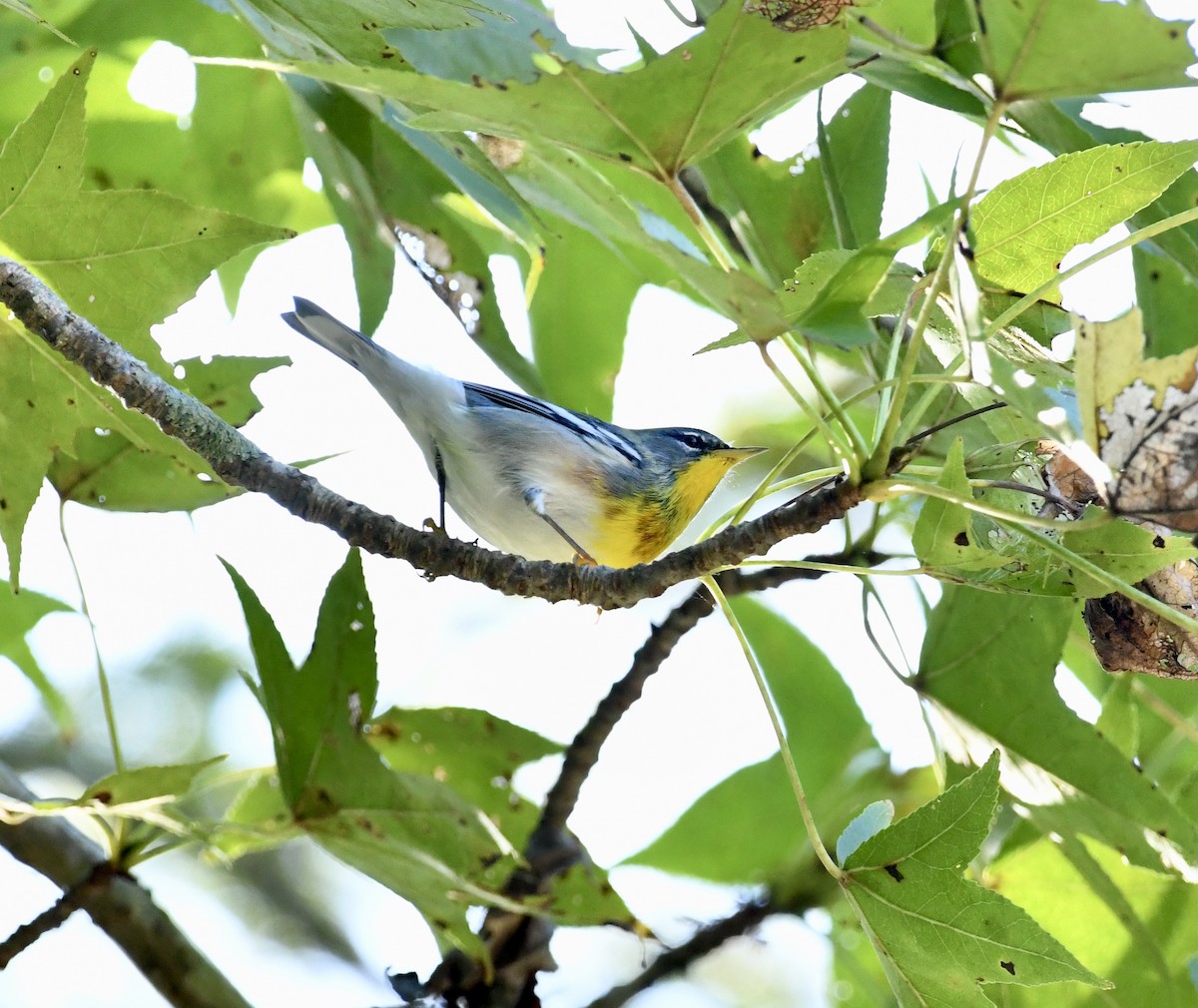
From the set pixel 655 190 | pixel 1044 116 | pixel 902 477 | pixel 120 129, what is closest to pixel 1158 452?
pixel 902 477

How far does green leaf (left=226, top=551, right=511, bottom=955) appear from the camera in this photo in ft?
5.49

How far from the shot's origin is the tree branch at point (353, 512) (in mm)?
1342

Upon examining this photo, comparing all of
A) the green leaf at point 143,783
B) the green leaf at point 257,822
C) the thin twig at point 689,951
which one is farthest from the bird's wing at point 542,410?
the green leaf at point 143,783

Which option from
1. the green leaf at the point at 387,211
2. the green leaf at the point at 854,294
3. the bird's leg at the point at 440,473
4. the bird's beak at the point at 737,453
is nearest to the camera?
the green leaf at the point at 854,294

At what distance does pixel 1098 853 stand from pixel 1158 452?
126cm

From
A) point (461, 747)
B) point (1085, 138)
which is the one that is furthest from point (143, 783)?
point (1085, 138)

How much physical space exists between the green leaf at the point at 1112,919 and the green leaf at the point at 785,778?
0.42m

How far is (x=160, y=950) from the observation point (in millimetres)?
1789

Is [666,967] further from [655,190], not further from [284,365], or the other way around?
[655,190]

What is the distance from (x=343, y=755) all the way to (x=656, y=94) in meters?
1.04

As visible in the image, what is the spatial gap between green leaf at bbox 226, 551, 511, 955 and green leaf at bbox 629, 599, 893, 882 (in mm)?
765

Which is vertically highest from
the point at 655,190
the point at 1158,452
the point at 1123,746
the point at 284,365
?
the point at 655,190

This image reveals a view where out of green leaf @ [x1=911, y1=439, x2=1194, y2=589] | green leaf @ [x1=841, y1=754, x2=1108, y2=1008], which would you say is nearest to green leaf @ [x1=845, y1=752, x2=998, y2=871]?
green leaf @ [x1=841, y1=754, x2=1108, y2=1008]

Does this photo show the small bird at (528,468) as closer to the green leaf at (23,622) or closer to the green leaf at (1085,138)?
the green leaf at (23,622)
